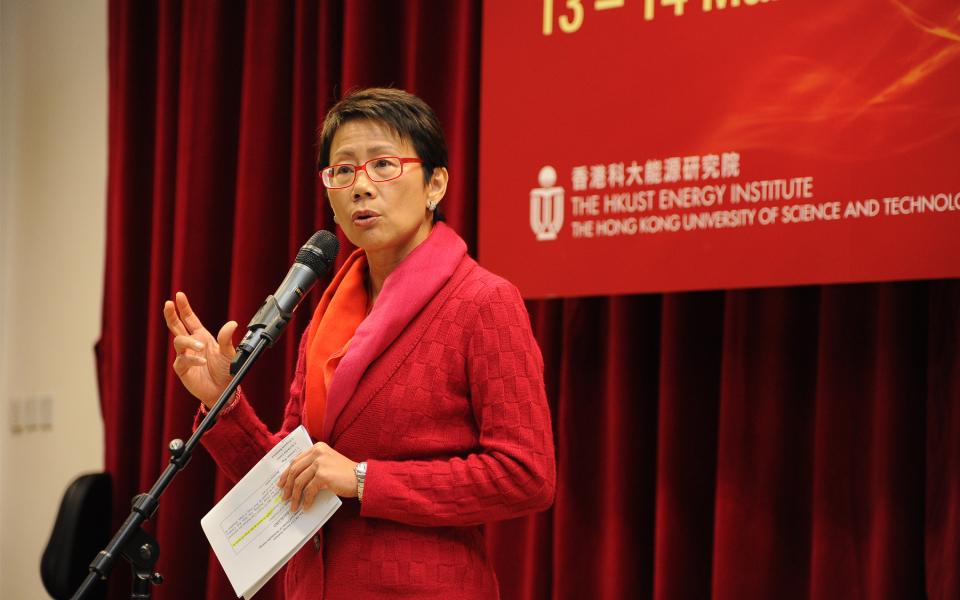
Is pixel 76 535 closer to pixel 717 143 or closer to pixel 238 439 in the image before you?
pixel 238 439

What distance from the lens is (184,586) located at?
11.6 ft

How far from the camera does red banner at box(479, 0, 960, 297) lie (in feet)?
7.52

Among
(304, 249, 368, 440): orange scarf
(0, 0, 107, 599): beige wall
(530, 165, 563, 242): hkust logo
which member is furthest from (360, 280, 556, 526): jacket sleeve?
(0, 0, 107, 599): beige wall

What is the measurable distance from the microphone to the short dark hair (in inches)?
7.2

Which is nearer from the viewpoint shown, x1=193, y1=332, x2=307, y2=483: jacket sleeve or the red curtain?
x1=193, y1=332, x2=307, y2=483: jacket sleeve

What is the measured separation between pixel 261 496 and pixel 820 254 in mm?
1356

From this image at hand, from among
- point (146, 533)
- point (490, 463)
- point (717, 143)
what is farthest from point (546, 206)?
point (146, 533)

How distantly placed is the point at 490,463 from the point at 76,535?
236 cm

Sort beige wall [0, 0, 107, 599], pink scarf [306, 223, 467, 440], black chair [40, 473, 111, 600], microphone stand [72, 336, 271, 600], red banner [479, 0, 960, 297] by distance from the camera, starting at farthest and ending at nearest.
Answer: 1. beige wall [0, 0, 107, 599]
2. black chair [40, 473, 111, 600]
3. red banner [479, 0, 960, 297]
4. pink scarf [306, 223, 467, 440]
5. microphone stand [72, 336, 271, 600]

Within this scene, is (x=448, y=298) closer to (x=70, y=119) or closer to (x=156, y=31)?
(x=156, y=31)

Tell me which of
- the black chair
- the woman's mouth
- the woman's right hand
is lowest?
the black chair

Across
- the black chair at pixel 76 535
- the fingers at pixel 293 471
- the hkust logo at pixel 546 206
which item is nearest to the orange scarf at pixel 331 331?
the fingers at pixel 293 471

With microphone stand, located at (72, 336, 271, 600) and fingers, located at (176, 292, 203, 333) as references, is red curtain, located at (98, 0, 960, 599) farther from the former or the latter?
microphone stand, located at (72, 336, 271, 600)

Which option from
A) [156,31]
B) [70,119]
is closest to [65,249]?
[70,119]
